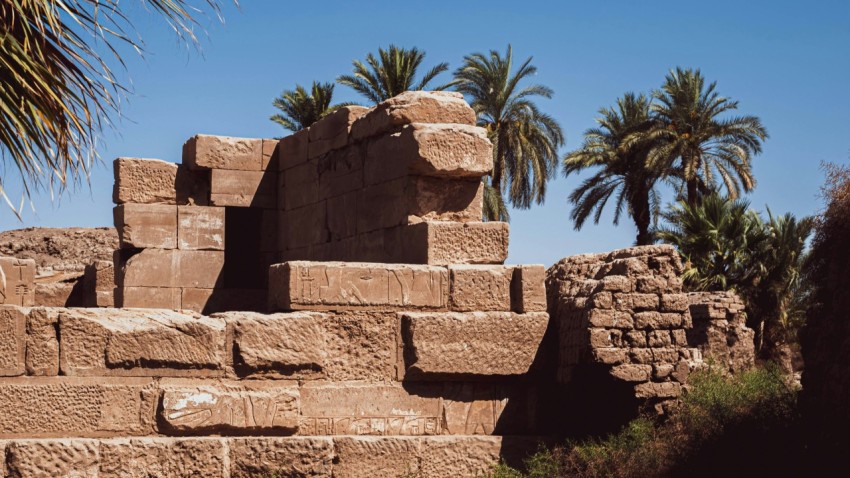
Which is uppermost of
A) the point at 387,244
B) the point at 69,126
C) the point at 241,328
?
the point at 69,126

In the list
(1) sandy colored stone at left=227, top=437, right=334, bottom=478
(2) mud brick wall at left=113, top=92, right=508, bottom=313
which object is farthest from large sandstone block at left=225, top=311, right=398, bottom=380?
(2) mud brick wall at left=113, top=92, right=508, bottom=313

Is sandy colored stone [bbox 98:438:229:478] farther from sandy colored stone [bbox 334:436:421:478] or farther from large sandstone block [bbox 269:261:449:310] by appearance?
large sandstone block [bbox 269:261:449:310]

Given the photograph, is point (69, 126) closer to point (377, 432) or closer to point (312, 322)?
point (312, 322)

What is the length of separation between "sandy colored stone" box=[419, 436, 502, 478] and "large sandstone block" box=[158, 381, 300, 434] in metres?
1.12

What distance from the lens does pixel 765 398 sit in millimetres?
10727

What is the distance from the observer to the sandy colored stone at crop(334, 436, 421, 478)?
9828 mm

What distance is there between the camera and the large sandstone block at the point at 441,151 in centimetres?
1123

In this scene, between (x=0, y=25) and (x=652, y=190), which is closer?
(x=0, y=25)

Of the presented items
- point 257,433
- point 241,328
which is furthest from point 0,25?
point 257,433

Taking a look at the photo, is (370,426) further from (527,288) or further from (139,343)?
(139,343)

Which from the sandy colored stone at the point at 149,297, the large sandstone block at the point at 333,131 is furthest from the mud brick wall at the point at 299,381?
the sandy colored stone at the point at 149,297

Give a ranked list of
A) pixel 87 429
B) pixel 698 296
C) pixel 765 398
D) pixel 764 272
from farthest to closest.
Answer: pixel 764 272
pixel 698 296
pixel 765 398
pixel 87 429

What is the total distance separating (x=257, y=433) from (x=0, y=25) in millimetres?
3579

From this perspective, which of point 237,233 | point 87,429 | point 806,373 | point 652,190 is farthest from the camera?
point 652,190
